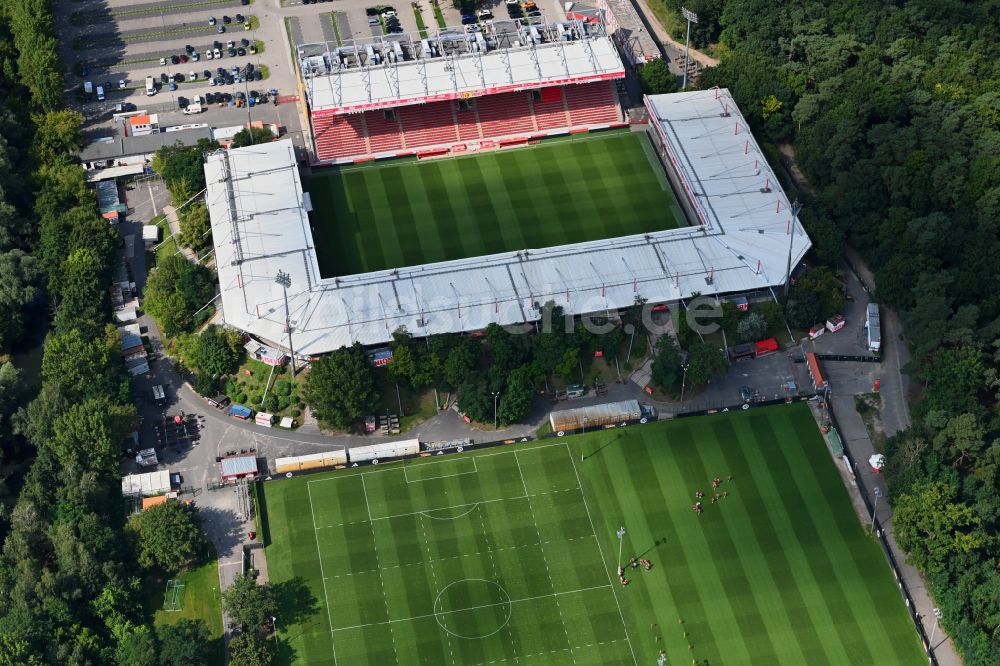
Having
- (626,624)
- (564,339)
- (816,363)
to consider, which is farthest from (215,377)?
(816,363)

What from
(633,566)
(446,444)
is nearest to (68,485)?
(446,444)

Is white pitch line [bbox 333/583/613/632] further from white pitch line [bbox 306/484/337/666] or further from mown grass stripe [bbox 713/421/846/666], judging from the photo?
mown grass stripe [bbox 713/421/846/666]

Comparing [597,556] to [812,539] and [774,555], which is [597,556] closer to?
[774,555]

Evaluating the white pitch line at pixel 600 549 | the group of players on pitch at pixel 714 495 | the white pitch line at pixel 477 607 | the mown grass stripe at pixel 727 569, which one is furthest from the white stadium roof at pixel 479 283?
the white pitch line at pixel 477 607

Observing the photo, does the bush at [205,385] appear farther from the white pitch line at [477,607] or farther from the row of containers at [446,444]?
the white pitch line at [477,607]

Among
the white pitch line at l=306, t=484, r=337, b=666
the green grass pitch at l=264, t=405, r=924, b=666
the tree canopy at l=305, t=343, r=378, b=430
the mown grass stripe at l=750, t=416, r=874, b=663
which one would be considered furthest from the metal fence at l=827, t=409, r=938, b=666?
the white pitch line at l=306, t=484, r=337, b=666

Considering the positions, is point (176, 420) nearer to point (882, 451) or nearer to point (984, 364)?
point (882, 451)
